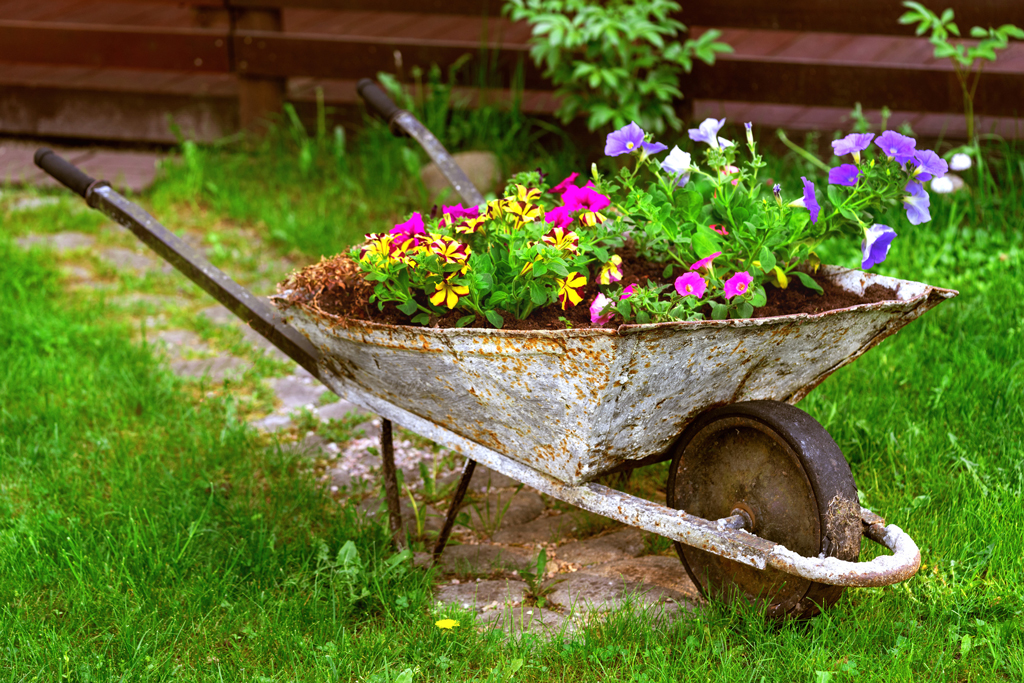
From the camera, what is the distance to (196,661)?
6.68ft

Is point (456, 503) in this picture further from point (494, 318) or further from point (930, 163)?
point (930, 163)

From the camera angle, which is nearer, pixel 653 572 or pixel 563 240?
pixel 563 240

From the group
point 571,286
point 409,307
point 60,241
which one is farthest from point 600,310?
point 60,241

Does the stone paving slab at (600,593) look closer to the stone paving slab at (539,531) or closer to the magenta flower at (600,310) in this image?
the stone paving slab at (539,531)

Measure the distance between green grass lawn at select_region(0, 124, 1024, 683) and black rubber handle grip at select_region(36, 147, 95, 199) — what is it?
762 mm

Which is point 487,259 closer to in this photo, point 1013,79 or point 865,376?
point 865,376

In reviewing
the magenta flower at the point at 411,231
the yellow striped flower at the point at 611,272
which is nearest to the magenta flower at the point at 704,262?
the yellow striped flower at the point at 611,272

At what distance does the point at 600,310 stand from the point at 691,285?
0.18 m

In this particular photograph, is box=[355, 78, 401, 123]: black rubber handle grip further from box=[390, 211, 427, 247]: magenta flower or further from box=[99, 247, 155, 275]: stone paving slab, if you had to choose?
box=[99, 247, 155, 275]: stone paving slab

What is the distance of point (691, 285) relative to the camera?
191cm

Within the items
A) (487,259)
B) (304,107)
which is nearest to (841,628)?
(487,259)

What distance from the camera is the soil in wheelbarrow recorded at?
6.58 ft

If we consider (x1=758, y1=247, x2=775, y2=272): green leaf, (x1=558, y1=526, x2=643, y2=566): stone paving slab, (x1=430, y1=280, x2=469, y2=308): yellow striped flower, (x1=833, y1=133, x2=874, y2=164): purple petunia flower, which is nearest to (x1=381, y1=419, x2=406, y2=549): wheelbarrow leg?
(x1=558, y1=526, x2=643, y2=566): stone paving slab

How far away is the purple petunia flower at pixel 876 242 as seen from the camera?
188cm
